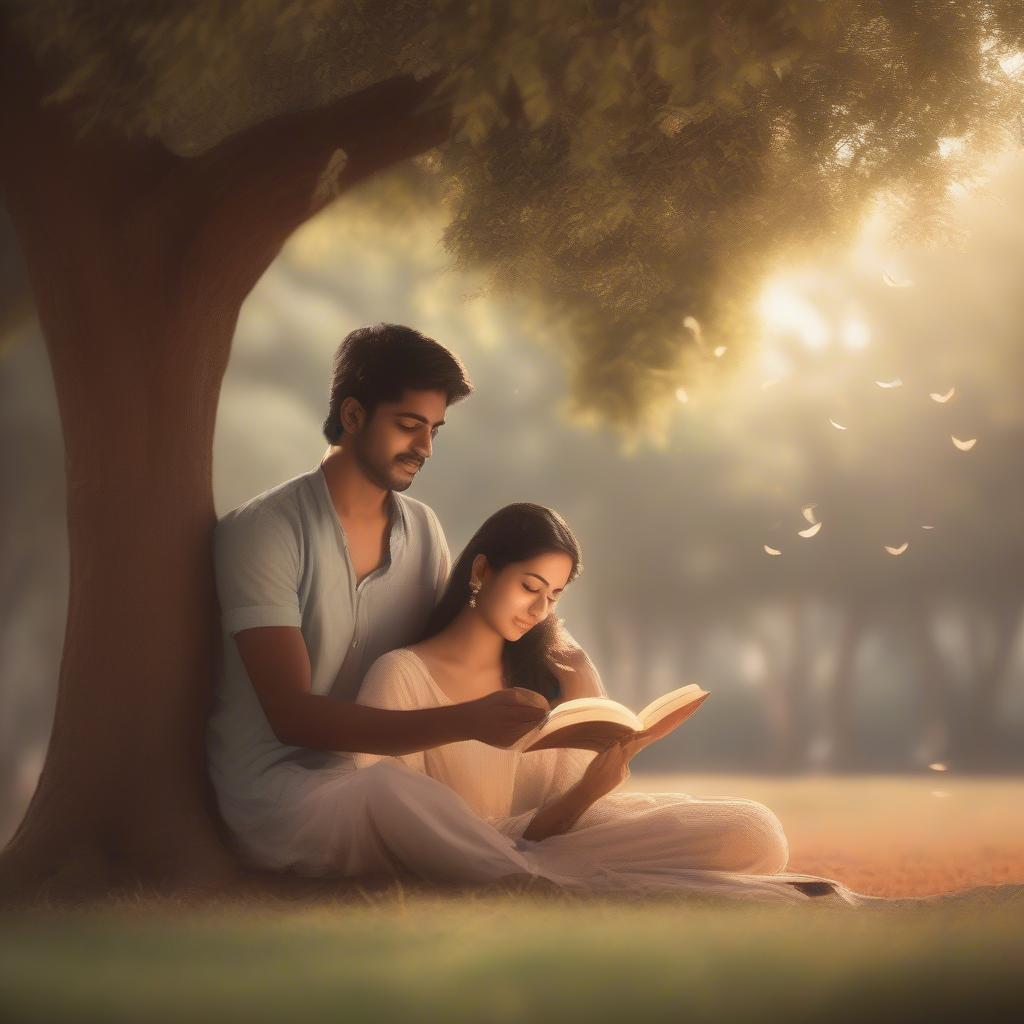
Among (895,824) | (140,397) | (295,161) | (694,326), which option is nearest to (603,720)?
(140,397)

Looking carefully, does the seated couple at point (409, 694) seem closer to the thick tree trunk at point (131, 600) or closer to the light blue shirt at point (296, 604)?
the light blue shirt at point (296, 604)

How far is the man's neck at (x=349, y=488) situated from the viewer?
15.8 ft

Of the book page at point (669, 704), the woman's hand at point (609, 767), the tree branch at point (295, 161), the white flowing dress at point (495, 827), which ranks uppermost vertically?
the tree branch at point (295, 161)

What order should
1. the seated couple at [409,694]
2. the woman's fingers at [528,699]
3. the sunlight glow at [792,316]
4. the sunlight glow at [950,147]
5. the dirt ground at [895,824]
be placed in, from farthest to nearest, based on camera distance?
1. the sunlight glow at [792,316]
2. the dirt ground at [895,824]
3. the sunlight glow at [950,147]
4. the seated couple at [409,694]
5. the woman's fingers at [528,699]

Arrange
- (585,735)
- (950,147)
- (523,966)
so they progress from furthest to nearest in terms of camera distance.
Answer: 1. (950,147)
2. (585,735)
3. (523,966)

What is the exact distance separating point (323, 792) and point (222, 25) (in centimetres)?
240

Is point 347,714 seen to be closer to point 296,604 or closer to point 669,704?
point 296,604

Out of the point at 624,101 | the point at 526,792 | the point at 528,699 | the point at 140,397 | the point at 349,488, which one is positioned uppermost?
the point at 624,101

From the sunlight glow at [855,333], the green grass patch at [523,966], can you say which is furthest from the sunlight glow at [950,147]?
the sunlight glow at [855,333]

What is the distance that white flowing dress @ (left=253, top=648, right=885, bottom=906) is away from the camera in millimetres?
4195

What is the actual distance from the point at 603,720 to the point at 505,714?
292 millimetres

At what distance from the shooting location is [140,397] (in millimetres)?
4832

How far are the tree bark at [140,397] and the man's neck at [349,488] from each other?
0.47 metres

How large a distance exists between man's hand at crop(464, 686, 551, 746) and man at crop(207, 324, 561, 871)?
0.19 meters
